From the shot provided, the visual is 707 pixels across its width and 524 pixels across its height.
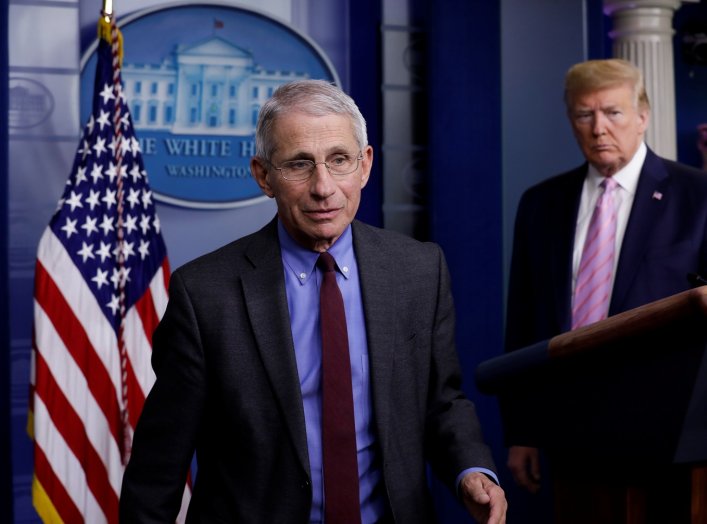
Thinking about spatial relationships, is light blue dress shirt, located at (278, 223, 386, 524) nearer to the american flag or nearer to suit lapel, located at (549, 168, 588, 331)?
suit lapel, located at (549, 168, 588, 331)

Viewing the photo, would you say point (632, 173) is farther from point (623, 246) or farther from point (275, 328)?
point (275, 328)

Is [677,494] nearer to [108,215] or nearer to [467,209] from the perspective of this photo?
[108,215]

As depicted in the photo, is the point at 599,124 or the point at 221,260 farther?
the point at 599,124

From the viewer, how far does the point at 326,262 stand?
5.81 feet

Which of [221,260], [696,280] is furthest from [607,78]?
[221,260]

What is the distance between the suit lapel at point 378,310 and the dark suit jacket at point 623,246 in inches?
44.2

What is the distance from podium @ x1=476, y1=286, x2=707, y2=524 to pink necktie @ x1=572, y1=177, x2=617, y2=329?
88 cm

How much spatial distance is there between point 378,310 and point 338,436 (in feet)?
0.77

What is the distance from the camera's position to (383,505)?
169cm

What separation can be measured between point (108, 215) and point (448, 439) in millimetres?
1787

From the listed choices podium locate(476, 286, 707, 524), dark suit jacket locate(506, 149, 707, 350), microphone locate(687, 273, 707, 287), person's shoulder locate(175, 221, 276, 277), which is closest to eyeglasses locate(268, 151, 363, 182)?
person's shoulder locate(175, 221, 276, 277)

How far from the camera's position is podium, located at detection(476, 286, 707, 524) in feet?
4.89

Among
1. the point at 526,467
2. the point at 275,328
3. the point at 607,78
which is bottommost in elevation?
the point at 526,467

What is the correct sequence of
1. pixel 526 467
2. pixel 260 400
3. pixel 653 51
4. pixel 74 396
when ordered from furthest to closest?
pixel 653 51 < pixel 74 396 < pixel 526 467 < pixel 260 400
